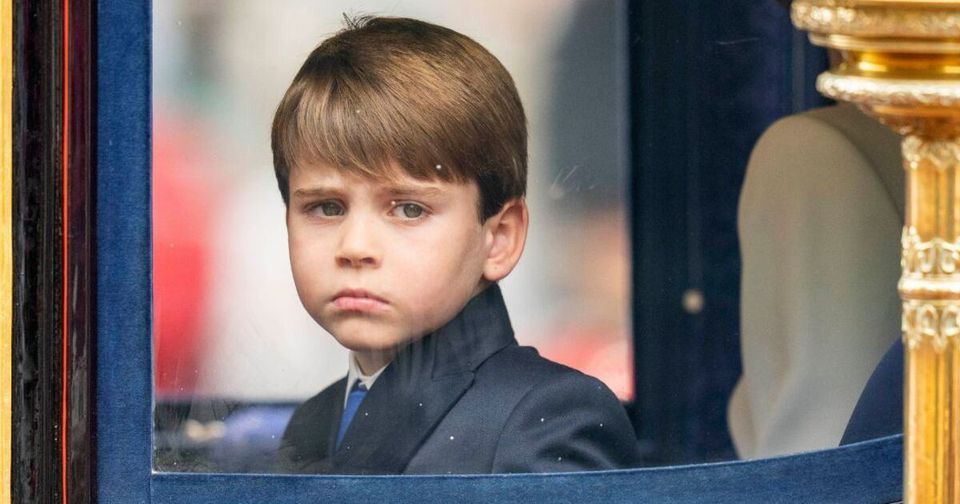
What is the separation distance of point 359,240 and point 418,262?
76 mm

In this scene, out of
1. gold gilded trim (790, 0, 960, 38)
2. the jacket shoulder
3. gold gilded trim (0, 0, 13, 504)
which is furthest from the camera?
the jacket shoulder

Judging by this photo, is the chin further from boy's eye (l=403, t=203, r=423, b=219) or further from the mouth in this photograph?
boy's eye (l=403, t=203, r=423, b=219)

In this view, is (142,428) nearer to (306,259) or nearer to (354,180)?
(306,259)

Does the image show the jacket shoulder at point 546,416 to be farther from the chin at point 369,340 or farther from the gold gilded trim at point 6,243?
the gold gilded trim at point 6,243

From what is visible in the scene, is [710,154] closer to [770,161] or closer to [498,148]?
[770,161]

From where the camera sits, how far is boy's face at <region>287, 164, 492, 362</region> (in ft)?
6.75

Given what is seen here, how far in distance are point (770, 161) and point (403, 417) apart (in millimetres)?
564

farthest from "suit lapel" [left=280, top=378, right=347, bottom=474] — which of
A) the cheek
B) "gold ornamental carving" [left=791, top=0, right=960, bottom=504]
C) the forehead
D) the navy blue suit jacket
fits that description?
"gold ornamental carving" [left=791, top=0, right=960, bottom=504]

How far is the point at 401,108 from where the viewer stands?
2.06m

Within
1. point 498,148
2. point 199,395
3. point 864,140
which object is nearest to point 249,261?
point 199,395

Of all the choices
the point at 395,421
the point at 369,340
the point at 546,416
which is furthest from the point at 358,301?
the point at 546,416

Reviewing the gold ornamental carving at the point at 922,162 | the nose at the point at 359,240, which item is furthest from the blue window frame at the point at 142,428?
the gold ornamental carving at the point at 922,162

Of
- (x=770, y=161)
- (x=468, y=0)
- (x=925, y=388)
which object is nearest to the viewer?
(x=925, y=388)

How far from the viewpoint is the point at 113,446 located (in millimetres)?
2105
